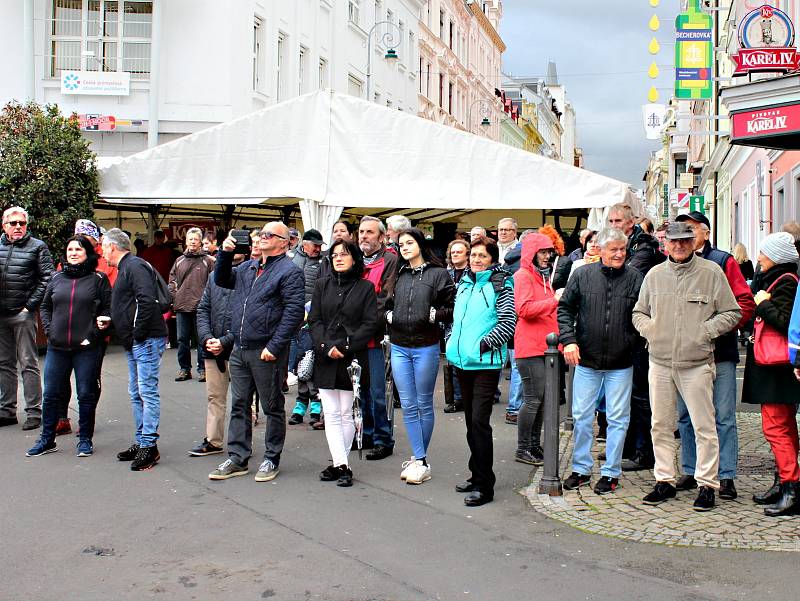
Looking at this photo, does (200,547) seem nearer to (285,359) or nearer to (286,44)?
(285,359)

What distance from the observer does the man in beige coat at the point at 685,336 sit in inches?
230

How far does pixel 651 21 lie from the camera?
20.5 m

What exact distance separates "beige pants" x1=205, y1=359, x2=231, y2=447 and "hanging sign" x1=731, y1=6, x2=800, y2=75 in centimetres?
853

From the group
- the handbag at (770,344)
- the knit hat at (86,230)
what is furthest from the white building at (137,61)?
the handbag at (770,344)

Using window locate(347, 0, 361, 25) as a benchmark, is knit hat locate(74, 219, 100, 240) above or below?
below

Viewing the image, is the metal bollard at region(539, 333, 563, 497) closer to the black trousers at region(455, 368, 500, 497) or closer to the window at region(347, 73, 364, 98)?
the black trousers at region(455, 368, 500, 497)

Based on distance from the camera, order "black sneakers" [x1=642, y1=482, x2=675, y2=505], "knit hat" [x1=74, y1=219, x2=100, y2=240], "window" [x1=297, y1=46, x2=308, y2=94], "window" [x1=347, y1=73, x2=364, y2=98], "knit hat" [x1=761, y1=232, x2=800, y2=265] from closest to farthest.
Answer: "knit hat" [x1=761, y1=232, x2=800, y2=265] < "black sneakers" [x1=642, y1=482, x2=675, y2=505] < "knit hat" [x1=74, y1=219, x2=100, y2=240] < "window" [x1=297, y1=46, x2=308, y2=94] < "window" [x1=347, y1=73, x2=364, y2=98]

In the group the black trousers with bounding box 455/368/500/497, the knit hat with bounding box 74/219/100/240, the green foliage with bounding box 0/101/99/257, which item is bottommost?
the black trousers with bounding box 455/368/500/497

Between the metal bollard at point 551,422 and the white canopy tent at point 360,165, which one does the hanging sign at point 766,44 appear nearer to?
the white canopy tent at point 360,165

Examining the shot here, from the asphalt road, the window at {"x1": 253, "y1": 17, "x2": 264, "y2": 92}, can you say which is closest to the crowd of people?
the asphalt road

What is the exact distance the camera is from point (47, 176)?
47.9 feet

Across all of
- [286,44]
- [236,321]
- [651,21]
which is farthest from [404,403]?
[286,44]

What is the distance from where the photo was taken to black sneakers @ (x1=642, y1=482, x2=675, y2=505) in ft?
20.1

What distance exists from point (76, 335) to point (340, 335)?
2425 mm
